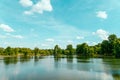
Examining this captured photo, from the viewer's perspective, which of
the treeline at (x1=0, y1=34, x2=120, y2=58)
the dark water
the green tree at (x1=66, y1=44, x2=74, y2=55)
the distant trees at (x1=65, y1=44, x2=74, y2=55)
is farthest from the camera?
the green tree at (x1=66, y1=44, x2=74, y2=55)

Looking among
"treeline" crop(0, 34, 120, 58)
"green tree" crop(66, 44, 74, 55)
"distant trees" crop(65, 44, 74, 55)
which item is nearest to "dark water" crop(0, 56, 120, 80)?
"treeline" crop(0, 34, 120, 58)

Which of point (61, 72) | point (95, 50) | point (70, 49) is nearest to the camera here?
point (61, 72)

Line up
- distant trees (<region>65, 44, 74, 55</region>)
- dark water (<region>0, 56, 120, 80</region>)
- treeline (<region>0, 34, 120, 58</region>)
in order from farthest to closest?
1. distant trees (<region>65, 44, 74, 55</region>)
2. treeline (<region>0, 34, 120, 58</region>)
3. dark water (<region>0, 56, 120, 80</region>)

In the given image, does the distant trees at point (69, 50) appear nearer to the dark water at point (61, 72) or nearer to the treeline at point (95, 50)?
the treeline at point (95, 50)

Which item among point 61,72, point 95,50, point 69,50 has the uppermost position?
point 69,50

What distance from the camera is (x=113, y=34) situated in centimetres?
9688

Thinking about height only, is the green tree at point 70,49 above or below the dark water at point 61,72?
above

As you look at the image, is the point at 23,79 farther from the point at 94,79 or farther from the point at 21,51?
the point at 21,51

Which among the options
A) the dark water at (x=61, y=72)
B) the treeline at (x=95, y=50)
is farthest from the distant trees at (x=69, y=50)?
the dark water at (x=61, y=72)

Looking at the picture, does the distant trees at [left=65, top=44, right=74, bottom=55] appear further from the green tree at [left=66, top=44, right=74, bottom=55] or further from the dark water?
the dark water

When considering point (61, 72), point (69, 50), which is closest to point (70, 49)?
point (69, 50)

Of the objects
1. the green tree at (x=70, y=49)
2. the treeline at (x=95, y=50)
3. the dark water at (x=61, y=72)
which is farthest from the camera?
the green tree at (x=70, y=49)

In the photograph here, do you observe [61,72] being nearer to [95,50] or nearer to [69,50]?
[95,50]

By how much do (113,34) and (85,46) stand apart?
27474 millimetres
